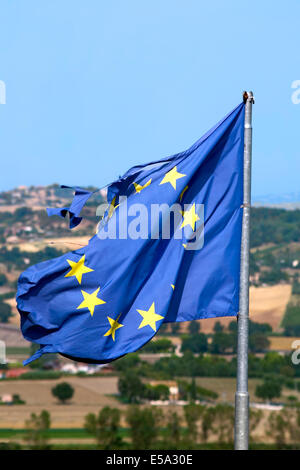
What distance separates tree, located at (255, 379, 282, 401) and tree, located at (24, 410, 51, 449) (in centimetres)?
3975

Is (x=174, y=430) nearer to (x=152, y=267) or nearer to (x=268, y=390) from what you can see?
(x=268, y=390)

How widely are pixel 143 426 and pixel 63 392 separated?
19.5 m

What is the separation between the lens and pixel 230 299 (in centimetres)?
1203

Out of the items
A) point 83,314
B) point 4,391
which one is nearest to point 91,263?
point 83,314

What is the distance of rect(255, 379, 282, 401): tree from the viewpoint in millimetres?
167625

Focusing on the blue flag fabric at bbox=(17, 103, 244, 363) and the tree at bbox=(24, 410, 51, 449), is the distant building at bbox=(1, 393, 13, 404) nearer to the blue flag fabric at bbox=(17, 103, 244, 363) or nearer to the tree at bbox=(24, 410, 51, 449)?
the tree at bbox=(24, 410, 51, 449)

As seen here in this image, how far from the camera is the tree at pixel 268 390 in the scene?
167625 mm

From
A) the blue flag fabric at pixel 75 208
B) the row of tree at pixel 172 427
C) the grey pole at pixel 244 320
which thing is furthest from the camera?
the row of tree at pixel 172 427

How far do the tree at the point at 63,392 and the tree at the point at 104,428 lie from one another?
40.2 feet

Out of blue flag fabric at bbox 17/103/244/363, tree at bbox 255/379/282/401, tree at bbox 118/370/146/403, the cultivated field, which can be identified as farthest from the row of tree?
blue flag fabric at bbox 17/103/244/363

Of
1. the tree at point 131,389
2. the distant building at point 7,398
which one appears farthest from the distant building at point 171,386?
the distant building at point 7,398

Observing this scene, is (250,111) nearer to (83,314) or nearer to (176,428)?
(83,314)

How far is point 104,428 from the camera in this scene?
497 ft

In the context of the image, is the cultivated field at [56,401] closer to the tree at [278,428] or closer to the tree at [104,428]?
the tree at [104,428]
